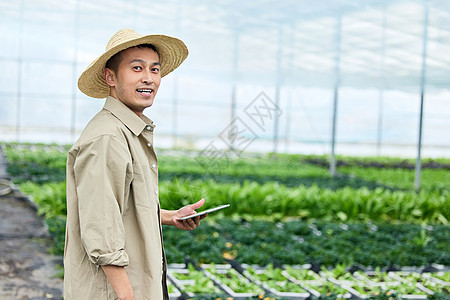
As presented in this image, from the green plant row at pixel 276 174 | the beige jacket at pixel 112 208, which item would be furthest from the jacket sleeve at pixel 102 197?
the green plant row at pixel 276 174

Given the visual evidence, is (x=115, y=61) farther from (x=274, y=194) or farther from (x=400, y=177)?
(x=400, y=177)

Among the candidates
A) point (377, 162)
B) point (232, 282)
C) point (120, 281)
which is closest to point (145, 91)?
point (120, 281)

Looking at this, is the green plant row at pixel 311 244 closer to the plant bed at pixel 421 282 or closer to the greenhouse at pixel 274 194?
the greenhouse at pixel 274 194

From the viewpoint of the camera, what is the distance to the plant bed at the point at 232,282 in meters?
3.48

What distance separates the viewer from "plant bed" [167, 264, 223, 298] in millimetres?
3502

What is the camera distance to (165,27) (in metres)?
6.11

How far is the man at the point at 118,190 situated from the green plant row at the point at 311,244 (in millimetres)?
2611

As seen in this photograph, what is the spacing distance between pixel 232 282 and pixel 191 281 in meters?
0.28

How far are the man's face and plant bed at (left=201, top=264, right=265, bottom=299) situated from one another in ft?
6.93

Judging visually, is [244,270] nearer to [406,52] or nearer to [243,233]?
[243,233]

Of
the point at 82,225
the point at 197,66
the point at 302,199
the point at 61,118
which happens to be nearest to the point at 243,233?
the point at 302,199

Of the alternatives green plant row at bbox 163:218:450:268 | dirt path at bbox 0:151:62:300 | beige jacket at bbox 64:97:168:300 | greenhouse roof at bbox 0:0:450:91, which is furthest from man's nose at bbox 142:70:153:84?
green plant row at bbox 163:218:450:268

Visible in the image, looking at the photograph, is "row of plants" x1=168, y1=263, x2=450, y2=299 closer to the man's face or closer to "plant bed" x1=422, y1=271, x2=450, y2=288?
"plant bed" x1=422, y1=271, x2=450, y2=288

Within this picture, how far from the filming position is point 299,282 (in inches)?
148
